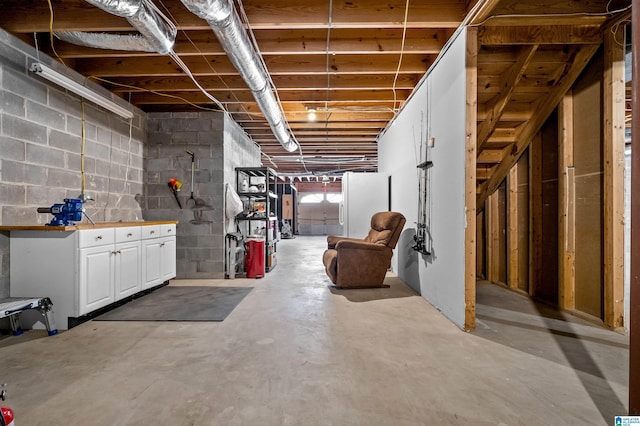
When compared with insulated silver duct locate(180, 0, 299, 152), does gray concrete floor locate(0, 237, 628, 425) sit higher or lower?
lower

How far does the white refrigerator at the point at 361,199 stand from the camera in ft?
17.5

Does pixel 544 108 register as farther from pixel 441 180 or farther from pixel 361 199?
pixel 361 199

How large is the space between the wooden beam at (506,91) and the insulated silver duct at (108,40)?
3377 mm

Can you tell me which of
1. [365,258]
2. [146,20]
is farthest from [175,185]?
[365,258]

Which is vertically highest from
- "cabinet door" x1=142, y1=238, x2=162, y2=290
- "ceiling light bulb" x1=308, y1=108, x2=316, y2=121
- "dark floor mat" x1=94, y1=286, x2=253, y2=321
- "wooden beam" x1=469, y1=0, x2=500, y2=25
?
"ceiling light bulb" x1=308, y1=108, x2=316, y2=121

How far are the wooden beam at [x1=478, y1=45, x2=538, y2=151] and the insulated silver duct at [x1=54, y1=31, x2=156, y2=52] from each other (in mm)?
3377

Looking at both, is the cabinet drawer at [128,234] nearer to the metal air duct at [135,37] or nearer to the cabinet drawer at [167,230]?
the cabinet drawer at [167,230]

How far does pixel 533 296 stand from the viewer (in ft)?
11.3

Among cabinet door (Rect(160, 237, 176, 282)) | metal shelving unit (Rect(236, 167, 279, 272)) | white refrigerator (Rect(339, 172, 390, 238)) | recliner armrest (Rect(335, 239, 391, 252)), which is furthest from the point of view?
white refrigerator (Rect(339, 172, 390, 238))

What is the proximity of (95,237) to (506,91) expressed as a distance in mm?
4138

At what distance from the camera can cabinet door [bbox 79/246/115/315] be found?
2.49 metres

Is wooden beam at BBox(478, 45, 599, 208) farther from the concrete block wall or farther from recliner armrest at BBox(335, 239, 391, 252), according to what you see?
the concrete block wall

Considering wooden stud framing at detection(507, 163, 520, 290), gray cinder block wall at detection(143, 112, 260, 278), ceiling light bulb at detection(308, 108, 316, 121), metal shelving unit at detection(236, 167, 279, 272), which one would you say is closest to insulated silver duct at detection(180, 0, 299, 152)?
ceiling light bulb at detection(308, 108, 316, 121)

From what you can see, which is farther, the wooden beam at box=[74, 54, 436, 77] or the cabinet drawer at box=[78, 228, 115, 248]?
the wooden beam at box=[74, 54, 436, 77]
